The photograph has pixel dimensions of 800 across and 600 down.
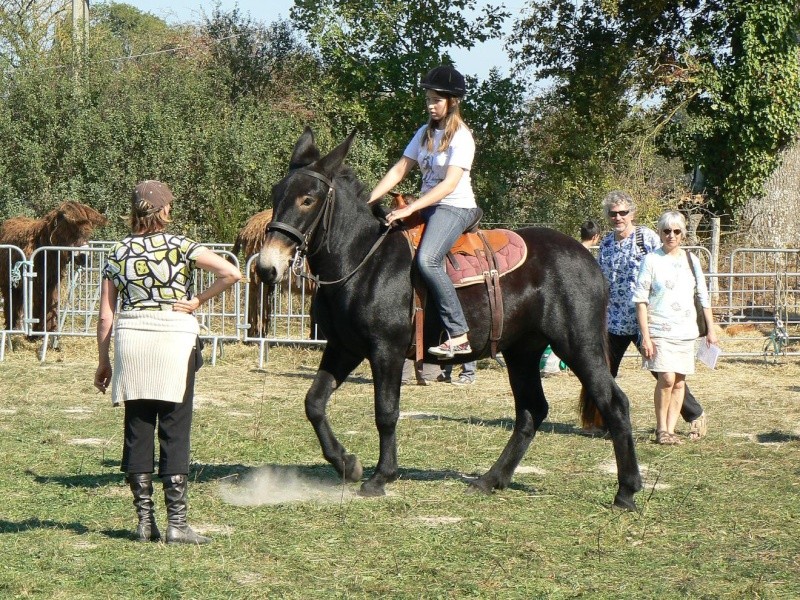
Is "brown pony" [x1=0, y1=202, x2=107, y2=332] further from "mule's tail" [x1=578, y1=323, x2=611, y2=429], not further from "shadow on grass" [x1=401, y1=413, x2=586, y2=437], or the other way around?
"mule's tail" [x1=578, y1=323, x2=611, y2=429]

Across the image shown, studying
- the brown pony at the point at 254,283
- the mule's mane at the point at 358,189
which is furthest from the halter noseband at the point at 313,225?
the brown pony at the point at 254,283

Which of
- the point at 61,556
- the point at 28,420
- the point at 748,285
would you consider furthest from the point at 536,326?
the point at 748,285

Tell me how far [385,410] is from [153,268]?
192 cm

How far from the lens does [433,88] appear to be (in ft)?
22.0

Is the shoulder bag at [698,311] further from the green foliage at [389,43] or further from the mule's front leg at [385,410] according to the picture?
the green foliage at [389,43]

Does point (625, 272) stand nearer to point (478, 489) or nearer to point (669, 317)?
point (669, 317)

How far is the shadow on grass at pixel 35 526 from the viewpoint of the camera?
19.5ft

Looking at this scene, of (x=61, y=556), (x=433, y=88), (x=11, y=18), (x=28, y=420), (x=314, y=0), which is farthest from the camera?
(x=11, y=18)

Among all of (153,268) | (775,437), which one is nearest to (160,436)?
(153,268)

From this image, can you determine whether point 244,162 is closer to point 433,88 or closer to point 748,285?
point 748,285

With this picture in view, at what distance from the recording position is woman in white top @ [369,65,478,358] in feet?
22.0

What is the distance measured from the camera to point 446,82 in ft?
22.0

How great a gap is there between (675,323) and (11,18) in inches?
858

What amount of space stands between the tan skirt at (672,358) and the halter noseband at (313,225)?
11.7ft
